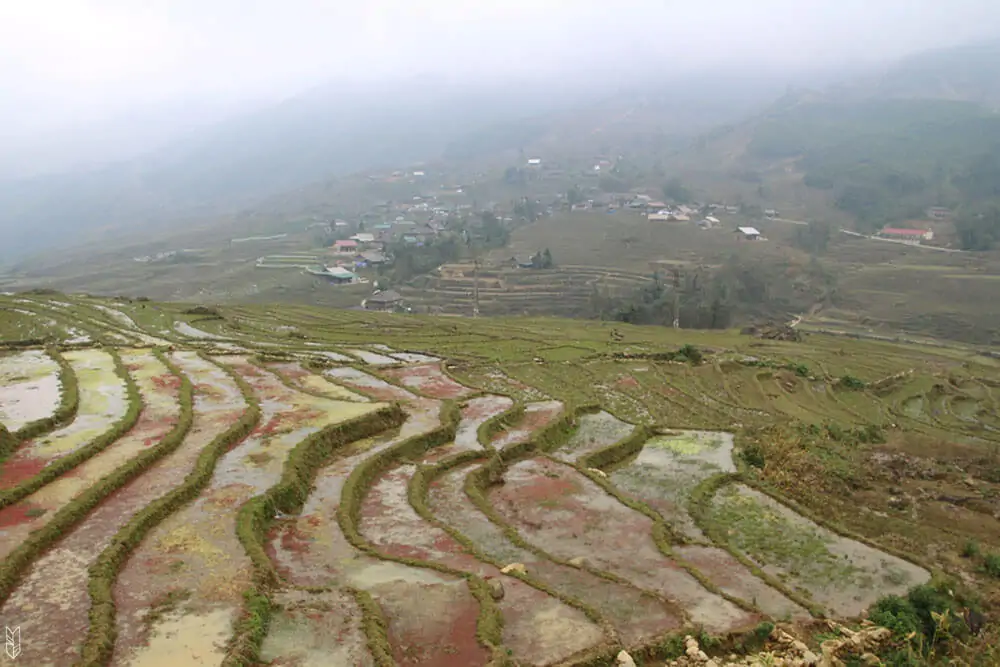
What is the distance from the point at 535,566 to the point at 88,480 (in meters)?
10.5

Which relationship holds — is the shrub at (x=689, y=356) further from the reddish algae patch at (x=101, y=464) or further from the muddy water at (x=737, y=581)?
the reddish algae patch at (x=101, y=464)

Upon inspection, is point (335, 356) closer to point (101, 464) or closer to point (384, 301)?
point (101, 464)

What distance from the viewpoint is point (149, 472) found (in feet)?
56.9

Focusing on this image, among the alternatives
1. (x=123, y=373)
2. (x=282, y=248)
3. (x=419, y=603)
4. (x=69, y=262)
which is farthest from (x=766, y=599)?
(x=69, y=262)

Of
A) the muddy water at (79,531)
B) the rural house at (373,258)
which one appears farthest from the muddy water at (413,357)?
the rural house at (373,258)

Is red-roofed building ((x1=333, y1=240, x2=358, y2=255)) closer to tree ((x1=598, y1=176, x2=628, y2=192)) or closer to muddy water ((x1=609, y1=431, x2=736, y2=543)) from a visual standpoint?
tree ((x1=598, y1=176, x2=628, y2=192))

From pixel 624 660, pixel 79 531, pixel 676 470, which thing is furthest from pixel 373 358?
pixel 624 660

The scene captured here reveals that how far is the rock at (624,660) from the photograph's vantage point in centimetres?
1084

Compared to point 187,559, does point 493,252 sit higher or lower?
lower

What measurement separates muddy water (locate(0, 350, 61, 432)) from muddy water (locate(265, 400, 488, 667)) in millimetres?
9489

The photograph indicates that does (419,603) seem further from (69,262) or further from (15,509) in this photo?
(69,262)

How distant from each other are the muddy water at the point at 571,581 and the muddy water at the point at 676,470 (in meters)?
3.78

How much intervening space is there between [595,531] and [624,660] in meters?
5.70

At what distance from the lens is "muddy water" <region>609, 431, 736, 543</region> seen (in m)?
18.4
